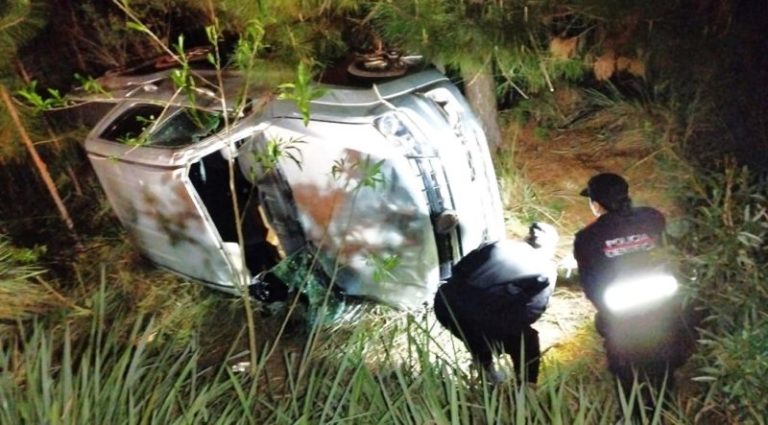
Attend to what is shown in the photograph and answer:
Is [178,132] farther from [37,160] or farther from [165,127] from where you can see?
[37,160]

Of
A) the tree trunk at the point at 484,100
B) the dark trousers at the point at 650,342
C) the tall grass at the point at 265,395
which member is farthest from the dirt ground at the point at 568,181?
the tall grass at the point at 265,395

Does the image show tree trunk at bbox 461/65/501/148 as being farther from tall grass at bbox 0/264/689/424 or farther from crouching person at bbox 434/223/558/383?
tall grass at bbox 0/264/689/424

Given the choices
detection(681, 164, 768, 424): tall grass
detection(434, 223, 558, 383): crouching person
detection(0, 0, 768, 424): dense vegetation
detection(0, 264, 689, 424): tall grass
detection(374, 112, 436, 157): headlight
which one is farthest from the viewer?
detection(374, 112, 436, 157): headlight

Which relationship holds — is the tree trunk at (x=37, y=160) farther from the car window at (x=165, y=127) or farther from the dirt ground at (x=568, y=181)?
the dirt ground at (x=568, y=181)

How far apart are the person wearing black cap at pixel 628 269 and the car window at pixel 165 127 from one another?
84.2 inches

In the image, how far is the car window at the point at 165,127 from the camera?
4621 mm

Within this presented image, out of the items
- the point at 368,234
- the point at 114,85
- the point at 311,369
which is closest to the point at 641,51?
the point at 368,234

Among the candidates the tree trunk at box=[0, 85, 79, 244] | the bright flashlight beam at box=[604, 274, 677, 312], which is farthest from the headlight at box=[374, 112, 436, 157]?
the tree trunk at box=[0, 85, 79, 244]

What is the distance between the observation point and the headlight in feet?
13.3

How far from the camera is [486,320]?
145 inches

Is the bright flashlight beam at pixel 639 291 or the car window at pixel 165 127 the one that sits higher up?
the car window at pixel 165 127

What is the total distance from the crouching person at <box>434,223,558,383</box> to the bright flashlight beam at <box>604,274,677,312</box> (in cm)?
33

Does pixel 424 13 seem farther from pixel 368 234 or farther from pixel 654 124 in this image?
pixel 654 124

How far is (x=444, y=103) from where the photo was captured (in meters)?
4.49
